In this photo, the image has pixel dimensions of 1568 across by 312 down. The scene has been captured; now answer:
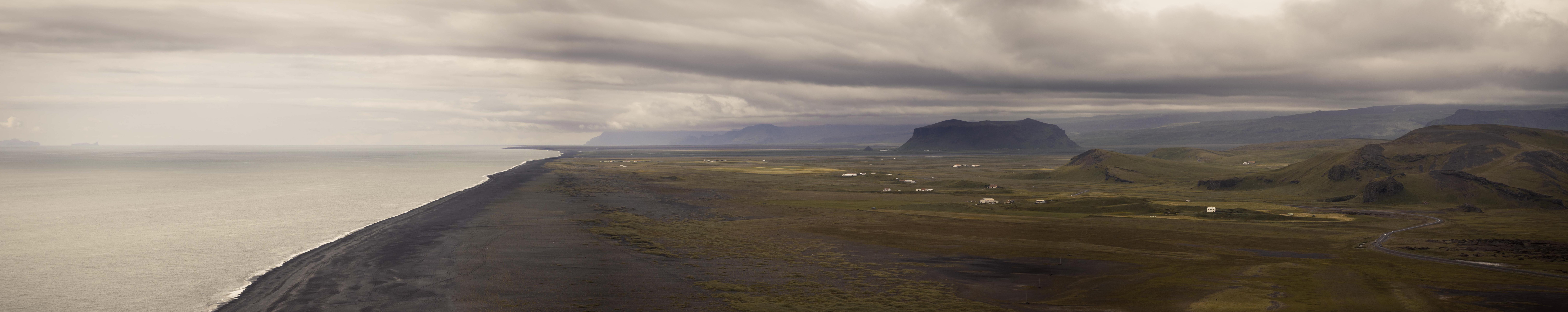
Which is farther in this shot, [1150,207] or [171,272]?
[1150,207]

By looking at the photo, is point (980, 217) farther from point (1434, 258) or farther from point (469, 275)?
point (469, 275)

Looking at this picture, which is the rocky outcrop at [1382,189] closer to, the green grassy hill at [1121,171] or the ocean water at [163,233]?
the green grassy hill at [1121,171]

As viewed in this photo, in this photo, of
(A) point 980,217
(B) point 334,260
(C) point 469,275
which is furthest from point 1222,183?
(B) point 334,260

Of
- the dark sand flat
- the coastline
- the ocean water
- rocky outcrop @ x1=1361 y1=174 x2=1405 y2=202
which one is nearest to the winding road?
rocky outcrop @ x1=1361 y1=174 x2=1405 y2=202

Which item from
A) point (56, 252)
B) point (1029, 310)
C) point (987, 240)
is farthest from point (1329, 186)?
point (56, 252)

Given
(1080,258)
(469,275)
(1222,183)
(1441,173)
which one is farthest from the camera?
(1222,183)

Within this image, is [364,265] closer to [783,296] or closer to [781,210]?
[783,296]
